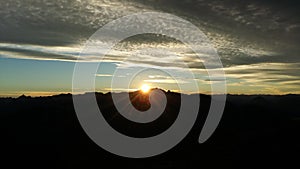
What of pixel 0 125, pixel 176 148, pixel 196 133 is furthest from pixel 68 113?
pixel 176 148

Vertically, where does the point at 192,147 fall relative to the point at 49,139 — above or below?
below

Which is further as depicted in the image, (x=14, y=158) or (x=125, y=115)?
(x=125, y=115)

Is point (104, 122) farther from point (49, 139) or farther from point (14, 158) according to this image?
point (14, 158)

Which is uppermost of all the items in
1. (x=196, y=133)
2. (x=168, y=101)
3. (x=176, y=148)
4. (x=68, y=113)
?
(x=168, y=101)

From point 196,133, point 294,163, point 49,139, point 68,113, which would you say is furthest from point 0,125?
point 294,163

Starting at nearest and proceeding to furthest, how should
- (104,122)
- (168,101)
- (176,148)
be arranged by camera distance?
(176,148), (104,122), (168,101)

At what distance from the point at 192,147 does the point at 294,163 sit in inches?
1038

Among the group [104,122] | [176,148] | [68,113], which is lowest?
[176,148]

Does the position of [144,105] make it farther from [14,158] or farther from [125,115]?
[14,158]

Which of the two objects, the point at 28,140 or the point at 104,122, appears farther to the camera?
the point at 104,122

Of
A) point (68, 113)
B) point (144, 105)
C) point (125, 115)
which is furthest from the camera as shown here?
point (144, 105)

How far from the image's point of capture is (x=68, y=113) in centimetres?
15675

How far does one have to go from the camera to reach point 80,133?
113 m

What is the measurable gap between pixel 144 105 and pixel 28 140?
2799 inches
